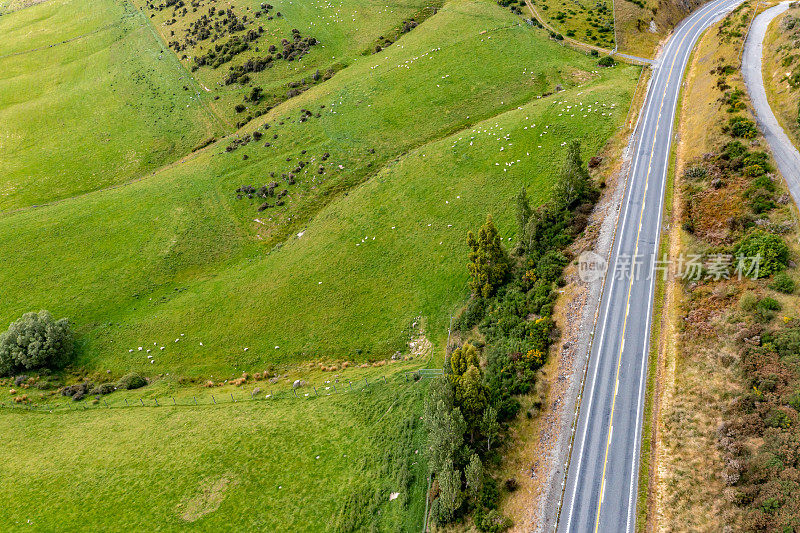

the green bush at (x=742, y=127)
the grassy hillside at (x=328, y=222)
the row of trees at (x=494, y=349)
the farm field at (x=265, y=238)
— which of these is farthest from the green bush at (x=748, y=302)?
the grassy hillside at (x=328, y=222)

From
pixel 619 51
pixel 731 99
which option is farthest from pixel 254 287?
pixel 619 51

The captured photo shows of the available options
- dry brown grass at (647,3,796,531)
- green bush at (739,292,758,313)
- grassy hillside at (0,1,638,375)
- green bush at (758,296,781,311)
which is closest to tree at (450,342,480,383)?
grassy hillside at (0,1,638,375)

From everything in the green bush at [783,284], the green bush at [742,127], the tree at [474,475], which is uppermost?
the green bush at [742,127]

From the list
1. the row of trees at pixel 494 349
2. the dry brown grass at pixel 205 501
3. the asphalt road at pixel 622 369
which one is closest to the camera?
the asphalt road at pixel 622 369

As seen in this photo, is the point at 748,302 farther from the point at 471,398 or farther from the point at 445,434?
the point at 445,434

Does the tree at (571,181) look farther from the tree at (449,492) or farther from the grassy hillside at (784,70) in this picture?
the tree at (449,492)

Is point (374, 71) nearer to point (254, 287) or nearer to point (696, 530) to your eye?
point (254, 287)

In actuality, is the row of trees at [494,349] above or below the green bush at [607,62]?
below
